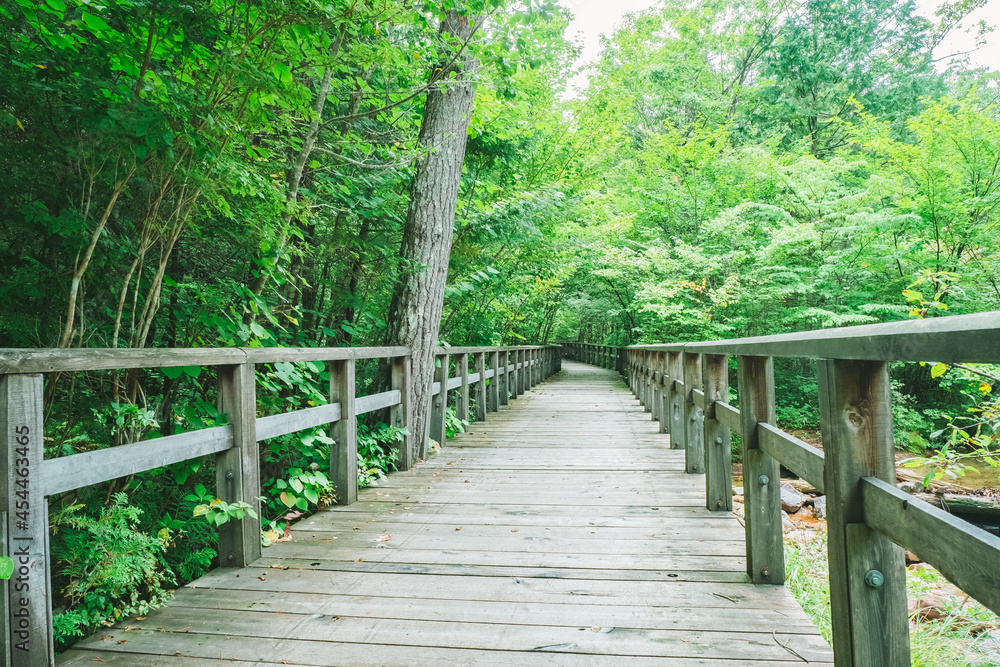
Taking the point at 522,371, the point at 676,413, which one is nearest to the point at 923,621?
the point at 676,413

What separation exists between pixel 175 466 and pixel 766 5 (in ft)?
88.4

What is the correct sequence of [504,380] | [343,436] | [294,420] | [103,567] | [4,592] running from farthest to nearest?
[504,380]
[343,436]
[294,420]
[103,567]
[4,592]

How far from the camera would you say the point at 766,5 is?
2262cm

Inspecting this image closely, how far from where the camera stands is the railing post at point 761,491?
2344 mm

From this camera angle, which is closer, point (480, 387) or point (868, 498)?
point (868, 498)

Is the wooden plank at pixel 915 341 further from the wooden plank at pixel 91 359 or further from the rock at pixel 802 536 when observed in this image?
the rock at pixel 802 536

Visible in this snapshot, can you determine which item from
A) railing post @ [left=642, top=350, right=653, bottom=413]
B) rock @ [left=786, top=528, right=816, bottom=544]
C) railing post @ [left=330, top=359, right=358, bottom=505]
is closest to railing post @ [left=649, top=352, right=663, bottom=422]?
railing post @ [left=642, top=350, right=653, bottom=413]

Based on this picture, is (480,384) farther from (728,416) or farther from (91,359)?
(91,359)

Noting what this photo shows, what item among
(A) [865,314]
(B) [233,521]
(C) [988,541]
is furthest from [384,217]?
(A) [865,314]

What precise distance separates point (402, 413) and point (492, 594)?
257cm

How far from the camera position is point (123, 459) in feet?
6.42

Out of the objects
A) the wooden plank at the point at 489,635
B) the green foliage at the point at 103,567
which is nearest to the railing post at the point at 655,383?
the wooden plank at the point at 489,635

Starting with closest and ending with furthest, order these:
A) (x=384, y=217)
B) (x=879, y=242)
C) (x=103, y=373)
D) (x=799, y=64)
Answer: (x=103, y=373) < (x=384, y=217) < (x=879, y=242) < (x=799, y=64)

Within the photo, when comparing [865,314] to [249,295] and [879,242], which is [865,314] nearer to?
[879,242]
